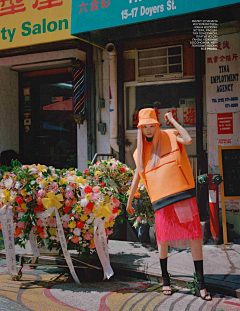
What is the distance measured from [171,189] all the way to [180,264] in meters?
1.68

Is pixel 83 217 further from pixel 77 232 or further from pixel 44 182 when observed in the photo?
pixel 44 182

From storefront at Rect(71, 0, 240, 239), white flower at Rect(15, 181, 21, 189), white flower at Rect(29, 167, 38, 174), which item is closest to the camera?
white flower at Rect(15, 181, 21, 189)

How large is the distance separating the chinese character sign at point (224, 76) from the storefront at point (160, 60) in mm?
41

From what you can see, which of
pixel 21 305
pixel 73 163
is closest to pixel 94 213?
pixel 21 305

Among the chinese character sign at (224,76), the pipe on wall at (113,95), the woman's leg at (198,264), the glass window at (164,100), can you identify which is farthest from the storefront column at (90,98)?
the woman's leg at (198,264)

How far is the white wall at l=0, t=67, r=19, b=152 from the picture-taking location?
424 inches

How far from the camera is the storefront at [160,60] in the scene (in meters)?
7.09

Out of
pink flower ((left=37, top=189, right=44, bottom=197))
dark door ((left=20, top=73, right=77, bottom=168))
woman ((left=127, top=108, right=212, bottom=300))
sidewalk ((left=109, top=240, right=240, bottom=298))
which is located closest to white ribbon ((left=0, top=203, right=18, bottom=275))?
pink flower ((left=37, top=189, right=44, bottom=197))

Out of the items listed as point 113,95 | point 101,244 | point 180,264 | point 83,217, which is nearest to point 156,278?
point 180,264

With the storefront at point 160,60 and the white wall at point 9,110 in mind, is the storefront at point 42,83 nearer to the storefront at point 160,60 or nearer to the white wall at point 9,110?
the white wall at point 9,110

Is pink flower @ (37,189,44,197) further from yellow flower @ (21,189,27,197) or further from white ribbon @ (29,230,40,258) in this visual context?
white ribbon @ (29,230,40,258)

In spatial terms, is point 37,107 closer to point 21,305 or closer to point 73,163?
point 73,163

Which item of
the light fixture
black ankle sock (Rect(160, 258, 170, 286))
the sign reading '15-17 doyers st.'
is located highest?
the sign reading '15-17 doyers st.'

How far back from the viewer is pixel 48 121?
35.6 feet
